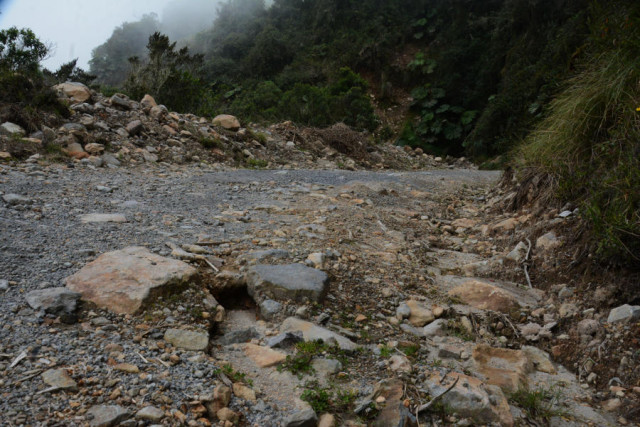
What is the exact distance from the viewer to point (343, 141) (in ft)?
31.5

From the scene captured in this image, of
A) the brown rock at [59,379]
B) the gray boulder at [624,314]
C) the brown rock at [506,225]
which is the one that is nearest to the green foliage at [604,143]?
the gray boulder at [624,314]

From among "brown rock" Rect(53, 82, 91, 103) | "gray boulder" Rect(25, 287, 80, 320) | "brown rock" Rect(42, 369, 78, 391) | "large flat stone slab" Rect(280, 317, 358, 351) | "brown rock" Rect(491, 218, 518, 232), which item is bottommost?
"large flat stone slab" Rect(280, 317, 358, 351)

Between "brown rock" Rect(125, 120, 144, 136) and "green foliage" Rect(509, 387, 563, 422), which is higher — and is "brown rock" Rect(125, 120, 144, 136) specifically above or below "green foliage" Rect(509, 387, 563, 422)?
above

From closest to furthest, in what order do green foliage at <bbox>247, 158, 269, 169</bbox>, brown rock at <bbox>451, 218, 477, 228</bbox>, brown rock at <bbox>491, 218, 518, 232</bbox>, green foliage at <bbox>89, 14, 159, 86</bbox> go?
brown rock at <bbox>491, 218, 518, 232</bbox>
brown rock at <bbox>451, 218, 477, 228</bbox>
green foliage at <bbox>247, 158, 269, 169</bbox>
green foliage at <bbox>89, 14, 159, 86</bbox>

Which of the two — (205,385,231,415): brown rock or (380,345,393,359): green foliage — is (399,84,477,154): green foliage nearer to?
(380,345,393,359): green foliage

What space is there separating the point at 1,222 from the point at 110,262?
1.13 metres

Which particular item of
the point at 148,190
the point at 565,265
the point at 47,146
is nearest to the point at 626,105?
the point at 565,265

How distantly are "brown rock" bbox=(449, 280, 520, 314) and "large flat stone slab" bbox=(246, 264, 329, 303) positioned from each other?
0.89 metres

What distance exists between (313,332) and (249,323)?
0.37 metres

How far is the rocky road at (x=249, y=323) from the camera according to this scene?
4.76 feet

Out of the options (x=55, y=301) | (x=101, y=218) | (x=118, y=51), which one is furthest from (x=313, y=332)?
(x=118, y=51)

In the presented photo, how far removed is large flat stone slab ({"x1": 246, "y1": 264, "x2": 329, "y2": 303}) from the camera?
2.23 m

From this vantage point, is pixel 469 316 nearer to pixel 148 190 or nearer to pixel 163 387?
pixel 163 387

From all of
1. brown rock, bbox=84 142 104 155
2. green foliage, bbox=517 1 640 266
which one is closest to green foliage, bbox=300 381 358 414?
green foliage, bbox=517 1 640 266
